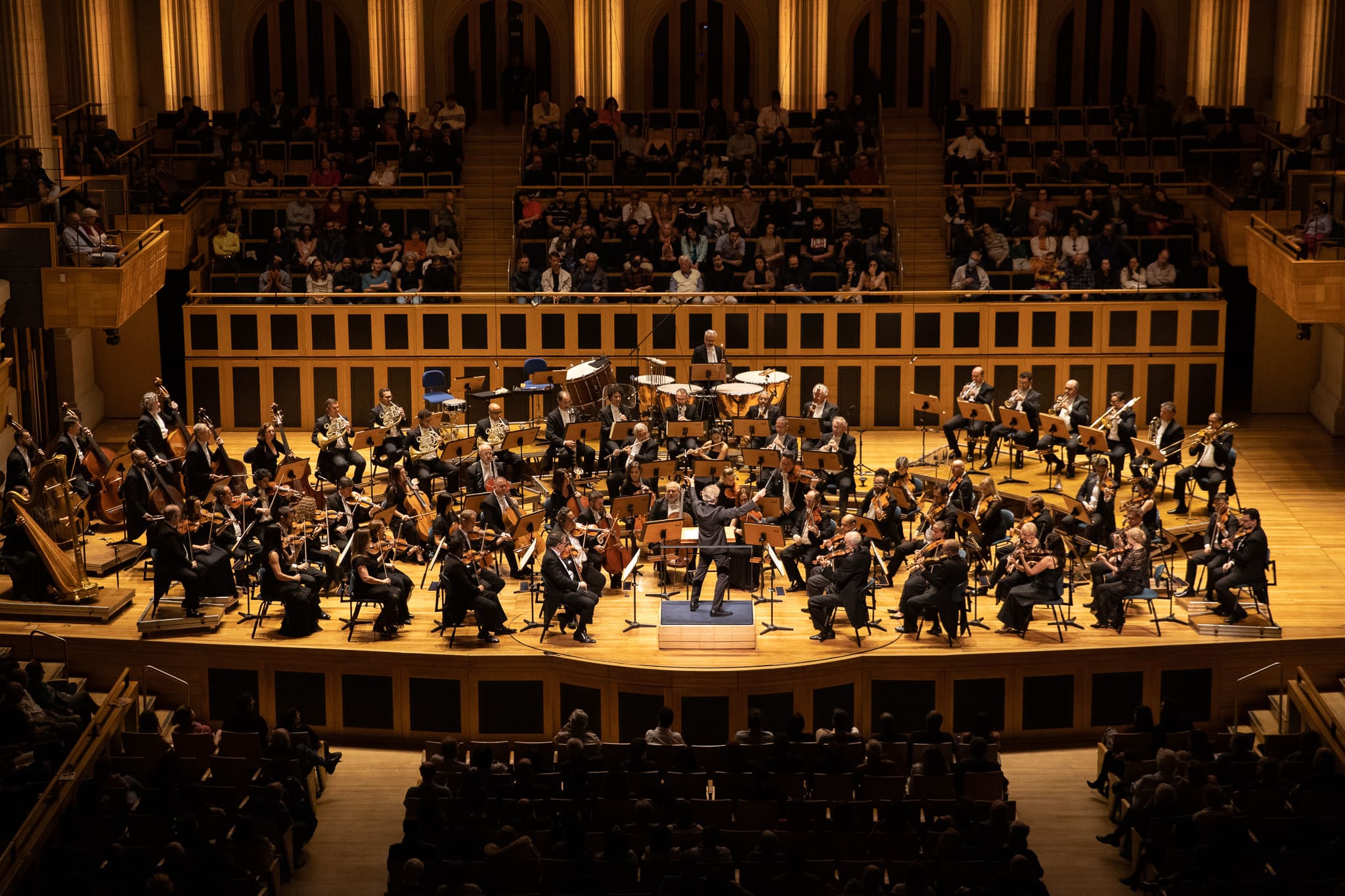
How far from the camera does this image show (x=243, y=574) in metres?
15.9

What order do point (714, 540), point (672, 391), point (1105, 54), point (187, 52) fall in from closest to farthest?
point (714, 540) < point (672, 391) < point (187, 52) < point (1105, 54)

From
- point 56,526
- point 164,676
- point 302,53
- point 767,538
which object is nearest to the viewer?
point 164,676

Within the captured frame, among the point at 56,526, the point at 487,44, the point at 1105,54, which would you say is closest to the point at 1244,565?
the point at 56,526

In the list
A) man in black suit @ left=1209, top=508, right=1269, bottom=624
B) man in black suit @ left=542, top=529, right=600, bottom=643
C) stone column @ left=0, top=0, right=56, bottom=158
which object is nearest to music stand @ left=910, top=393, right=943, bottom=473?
man in black suit @ left=1209, top=508, right=1269, bottom=624

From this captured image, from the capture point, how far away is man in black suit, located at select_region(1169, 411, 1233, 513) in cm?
1769

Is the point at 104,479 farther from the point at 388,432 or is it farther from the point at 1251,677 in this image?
the point at 1251,677

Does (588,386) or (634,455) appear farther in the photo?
(588,386)

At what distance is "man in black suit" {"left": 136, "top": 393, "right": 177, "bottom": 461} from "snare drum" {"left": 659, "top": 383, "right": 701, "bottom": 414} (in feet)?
16.7

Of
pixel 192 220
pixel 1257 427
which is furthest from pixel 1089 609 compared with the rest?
pixel 192 220

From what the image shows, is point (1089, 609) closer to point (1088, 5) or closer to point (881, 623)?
point (881, 623)

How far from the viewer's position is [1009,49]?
82.8 feet

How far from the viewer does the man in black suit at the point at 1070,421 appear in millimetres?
18609

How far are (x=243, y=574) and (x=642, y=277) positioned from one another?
7.11 m

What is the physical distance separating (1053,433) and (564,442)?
4.98 metres
